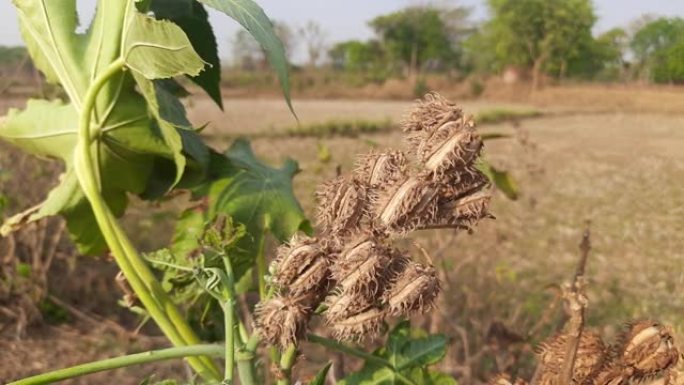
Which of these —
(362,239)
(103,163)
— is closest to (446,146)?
(362,239)

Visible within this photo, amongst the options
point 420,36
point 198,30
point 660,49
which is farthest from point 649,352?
point 420,36

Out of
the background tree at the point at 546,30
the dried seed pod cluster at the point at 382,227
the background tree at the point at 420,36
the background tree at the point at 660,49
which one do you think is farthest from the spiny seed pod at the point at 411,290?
the background tree at the point at 420,36

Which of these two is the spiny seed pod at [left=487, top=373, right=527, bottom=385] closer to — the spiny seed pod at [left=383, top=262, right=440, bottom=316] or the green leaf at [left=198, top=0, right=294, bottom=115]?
the spiny seed pod at [left=383, top=262, right=440, bottom=316]

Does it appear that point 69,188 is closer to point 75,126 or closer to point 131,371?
point 75,126

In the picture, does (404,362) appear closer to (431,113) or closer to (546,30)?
(431,113)

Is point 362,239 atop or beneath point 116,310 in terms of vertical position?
atop

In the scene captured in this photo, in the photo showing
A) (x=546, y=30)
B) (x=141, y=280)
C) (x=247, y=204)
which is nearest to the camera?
(x=141, y=280)
